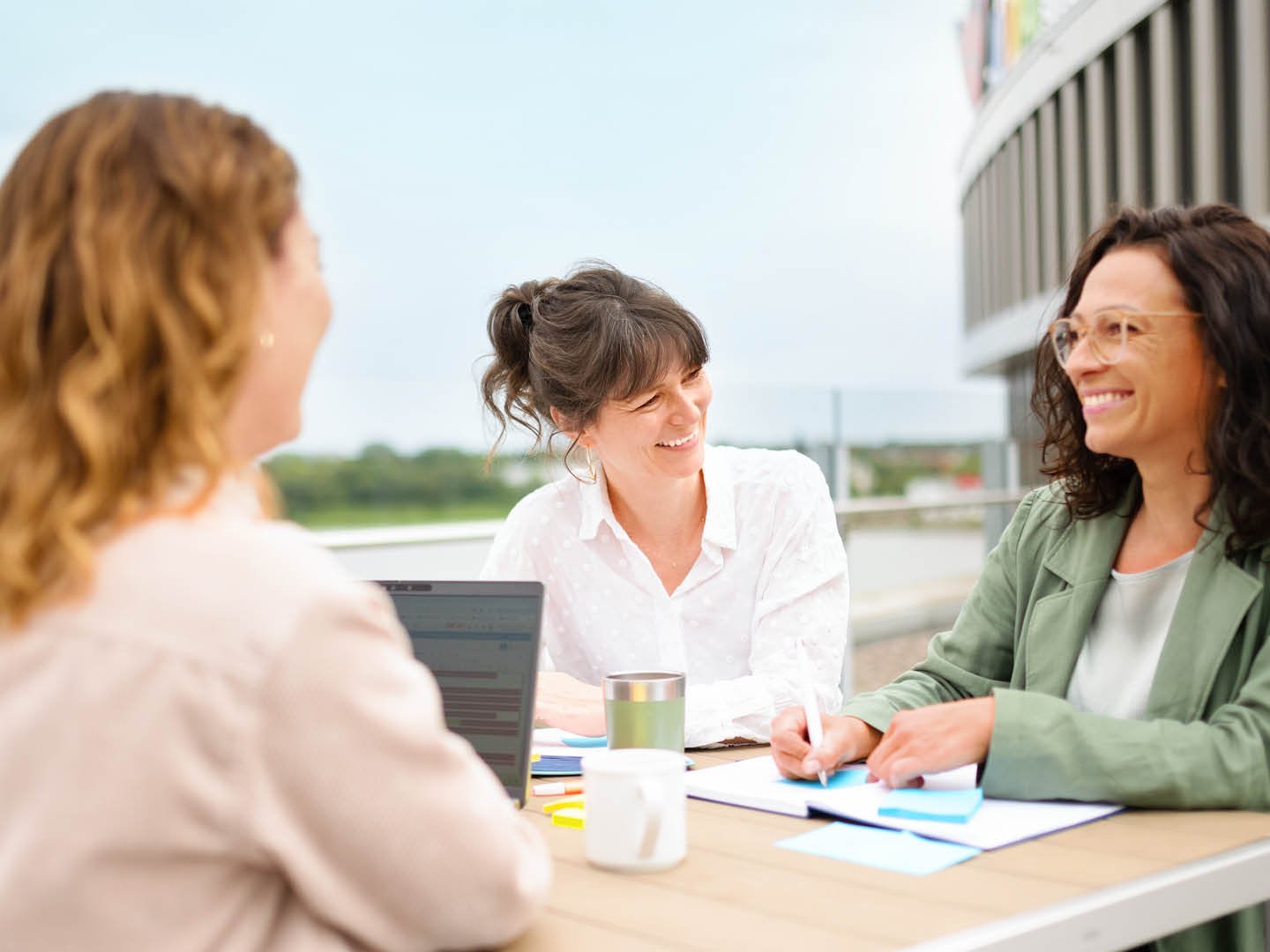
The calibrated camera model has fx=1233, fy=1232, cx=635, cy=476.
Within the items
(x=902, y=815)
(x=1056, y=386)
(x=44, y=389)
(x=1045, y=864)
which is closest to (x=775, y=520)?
(x=1056, y=386)

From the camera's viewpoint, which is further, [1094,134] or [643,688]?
[1094,134]

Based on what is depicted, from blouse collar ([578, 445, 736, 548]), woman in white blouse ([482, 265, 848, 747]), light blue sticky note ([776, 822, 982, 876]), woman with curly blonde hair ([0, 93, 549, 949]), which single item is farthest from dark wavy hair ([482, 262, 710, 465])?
woman with curly blonde hair ([0, 93, 549, 949])

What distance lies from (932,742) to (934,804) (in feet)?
0.29

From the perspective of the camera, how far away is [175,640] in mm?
756

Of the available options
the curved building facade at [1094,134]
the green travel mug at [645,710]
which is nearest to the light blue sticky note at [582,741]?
the green travel mug at [645,710]

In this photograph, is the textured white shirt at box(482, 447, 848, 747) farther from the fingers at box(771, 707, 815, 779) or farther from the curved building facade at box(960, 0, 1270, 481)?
the curved building facade at box(960, 0, 1270, 481)

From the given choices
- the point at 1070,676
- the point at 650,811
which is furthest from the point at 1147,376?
the point at 650,811

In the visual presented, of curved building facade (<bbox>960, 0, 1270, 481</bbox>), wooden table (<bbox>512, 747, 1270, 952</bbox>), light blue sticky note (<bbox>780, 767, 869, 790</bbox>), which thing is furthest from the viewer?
curved building facade (<bbox>960, 0, 1270, 481</bbox>)

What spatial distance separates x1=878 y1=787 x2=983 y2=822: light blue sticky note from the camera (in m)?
1.34

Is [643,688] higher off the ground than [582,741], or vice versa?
[643,688]

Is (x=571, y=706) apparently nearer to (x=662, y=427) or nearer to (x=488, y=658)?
(x=488, y=658)

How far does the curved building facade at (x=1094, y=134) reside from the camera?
1016cm

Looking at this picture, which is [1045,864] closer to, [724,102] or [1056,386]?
[1056,386]

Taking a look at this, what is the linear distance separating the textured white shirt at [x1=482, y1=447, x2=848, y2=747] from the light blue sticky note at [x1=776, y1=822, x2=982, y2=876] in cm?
93
